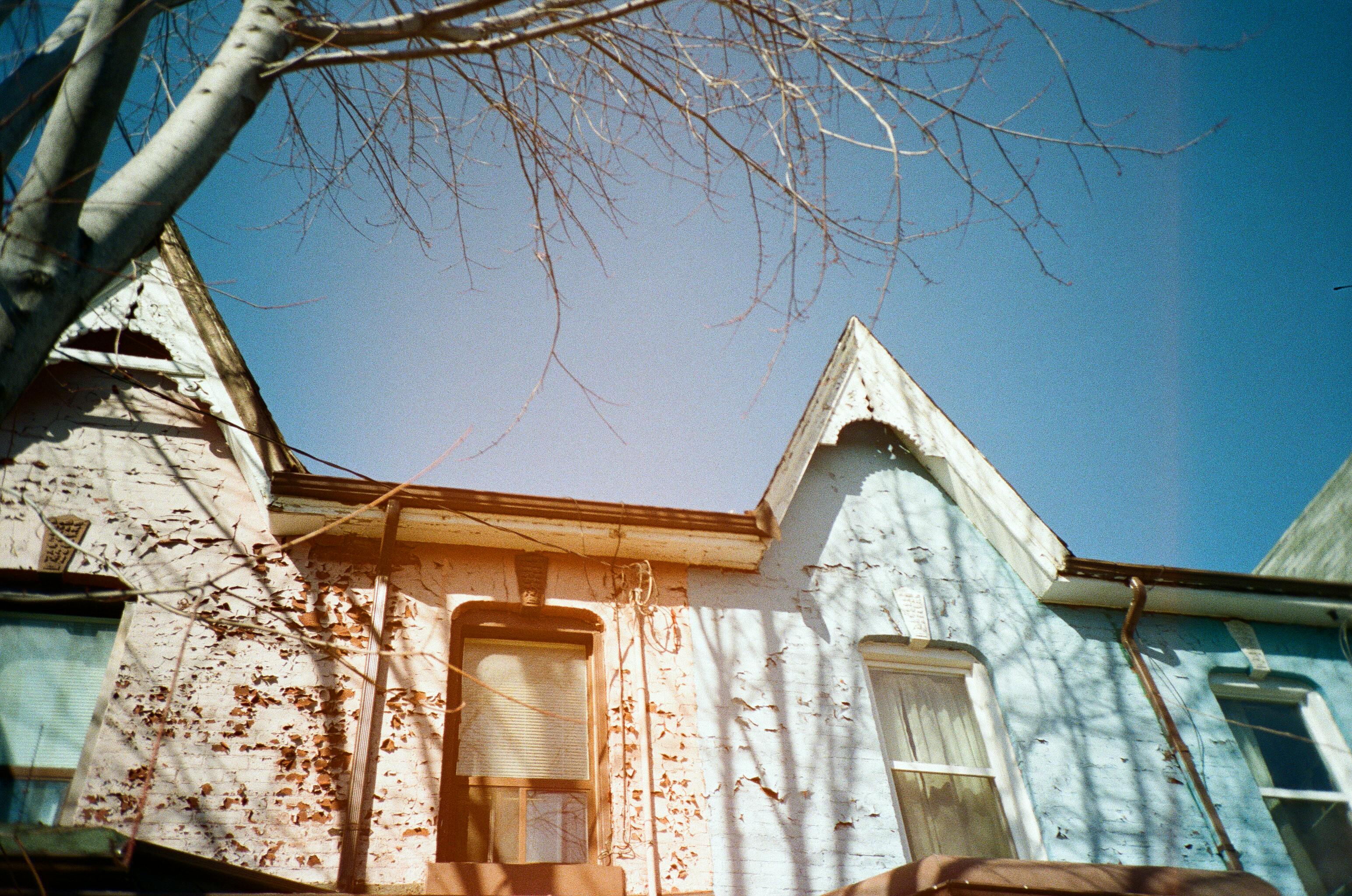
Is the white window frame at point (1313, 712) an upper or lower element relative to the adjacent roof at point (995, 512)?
lower

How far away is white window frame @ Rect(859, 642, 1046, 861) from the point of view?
5.80 m

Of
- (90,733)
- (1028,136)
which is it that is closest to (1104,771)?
(1028,136)

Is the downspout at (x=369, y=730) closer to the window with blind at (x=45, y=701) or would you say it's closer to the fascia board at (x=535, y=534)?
the fascia board at (x=535, y=534)

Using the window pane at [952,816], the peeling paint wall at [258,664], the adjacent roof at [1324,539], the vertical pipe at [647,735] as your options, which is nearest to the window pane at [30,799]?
the peeling paint wall at [258,664]

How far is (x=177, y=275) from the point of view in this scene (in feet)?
20.3

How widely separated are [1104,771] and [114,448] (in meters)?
6.92

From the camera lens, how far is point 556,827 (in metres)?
5.24

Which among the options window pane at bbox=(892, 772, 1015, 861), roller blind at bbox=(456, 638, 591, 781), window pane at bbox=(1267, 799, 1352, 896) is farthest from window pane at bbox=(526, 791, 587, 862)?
window pane at bbox=(1267, 799, 1352, 896)

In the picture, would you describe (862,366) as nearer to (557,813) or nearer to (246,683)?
(557,813)

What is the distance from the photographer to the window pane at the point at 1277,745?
668 cm

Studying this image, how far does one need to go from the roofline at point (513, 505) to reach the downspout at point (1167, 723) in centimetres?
298

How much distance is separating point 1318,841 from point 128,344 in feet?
30.0

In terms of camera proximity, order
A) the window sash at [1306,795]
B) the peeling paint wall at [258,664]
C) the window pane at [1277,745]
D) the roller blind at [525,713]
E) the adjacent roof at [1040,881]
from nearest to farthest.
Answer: the adjacent roof at [1040,881]
the peeling paint wall at [258,664]
the roller blind at [525,713]
the window sash at [1306,795]
the window pane at [1277,745]

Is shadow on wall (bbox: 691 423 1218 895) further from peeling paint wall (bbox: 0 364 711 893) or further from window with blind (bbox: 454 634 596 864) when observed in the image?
window with blind (bbox: 454 634 596 864)
